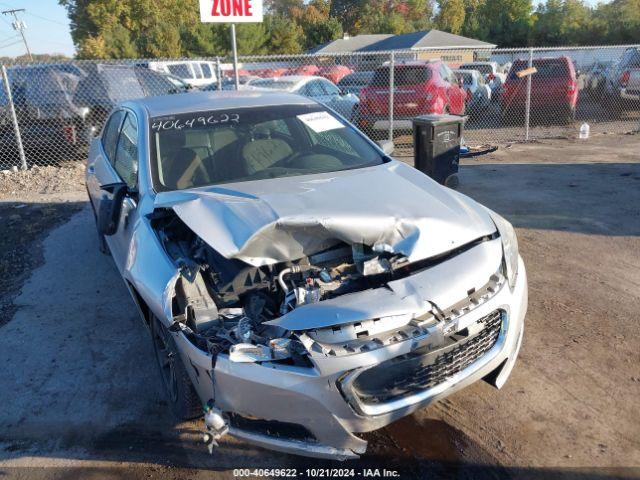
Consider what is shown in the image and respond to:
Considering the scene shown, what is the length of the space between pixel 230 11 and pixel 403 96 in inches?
189

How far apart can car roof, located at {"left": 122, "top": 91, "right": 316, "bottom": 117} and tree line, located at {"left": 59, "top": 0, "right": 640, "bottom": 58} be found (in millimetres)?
37904

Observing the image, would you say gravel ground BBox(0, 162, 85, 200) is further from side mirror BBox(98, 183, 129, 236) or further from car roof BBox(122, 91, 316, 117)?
side mirror BBox(98, 183, 129, 236)

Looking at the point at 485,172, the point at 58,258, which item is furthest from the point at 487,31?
the point at 58,258

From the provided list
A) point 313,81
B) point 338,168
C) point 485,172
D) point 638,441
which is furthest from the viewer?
point 313,81

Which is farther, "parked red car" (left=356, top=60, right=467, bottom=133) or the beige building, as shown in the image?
the beige building

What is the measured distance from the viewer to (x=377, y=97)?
12000 millimetres

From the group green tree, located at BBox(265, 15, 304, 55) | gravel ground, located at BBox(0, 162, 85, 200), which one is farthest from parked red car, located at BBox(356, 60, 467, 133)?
green tree, located at BBox(265, 15, 304, 55)

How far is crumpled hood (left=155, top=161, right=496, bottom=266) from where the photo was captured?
3072 millimetres

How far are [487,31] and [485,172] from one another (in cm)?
4520

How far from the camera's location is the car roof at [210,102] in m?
4.60

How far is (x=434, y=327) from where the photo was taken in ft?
8.88

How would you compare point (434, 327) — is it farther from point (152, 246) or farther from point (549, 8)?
point (549, 8)

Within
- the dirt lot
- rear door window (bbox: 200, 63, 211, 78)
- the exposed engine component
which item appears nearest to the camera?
the exposed engine component

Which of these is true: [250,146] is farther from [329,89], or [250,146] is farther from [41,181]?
[329,89]
